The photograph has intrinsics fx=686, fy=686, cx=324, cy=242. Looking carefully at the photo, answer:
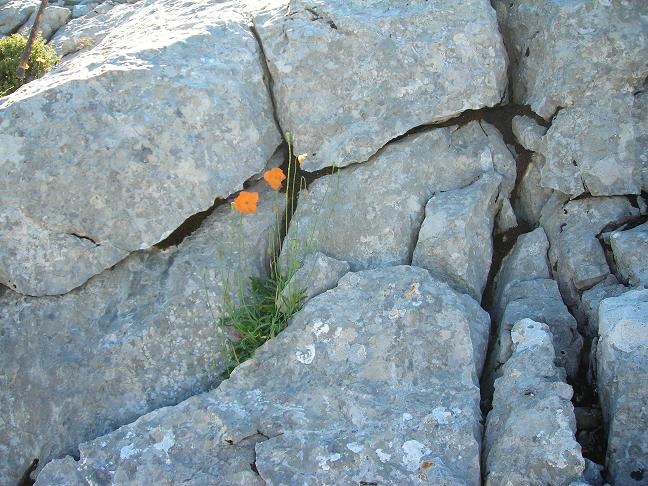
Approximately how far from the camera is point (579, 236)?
3.96 meters

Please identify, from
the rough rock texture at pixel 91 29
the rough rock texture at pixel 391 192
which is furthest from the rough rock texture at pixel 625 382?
the rough rock texture at pixel 91 29

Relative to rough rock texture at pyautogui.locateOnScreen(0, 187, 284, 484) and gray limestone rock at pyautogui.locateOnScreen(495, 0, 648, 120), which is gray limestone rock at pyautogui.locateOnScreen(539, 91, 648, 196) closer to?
gray limestone rock at pyautogui.locateOnScreen(495, 0, 648, 120)

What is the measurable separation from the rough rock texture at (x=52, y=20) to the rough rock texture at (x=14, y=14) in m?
0.37

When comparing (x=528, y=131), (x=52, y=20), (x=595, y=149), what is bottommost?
(x=595, y=149)

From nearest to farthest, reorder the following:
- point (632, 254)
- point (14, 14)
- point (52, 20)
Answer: point (632, 254) → point (52, 20) → point (14, 14)

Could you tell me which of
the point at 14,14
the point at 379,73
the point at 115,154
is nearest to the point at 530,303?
the point at 379,73

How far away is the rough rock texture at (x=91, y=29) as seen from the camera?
18.2ft

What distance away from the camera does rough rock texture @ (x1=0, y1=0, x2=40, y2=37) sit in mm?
7297

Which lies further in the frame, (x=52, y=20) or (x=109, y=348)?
(x=52, y=20)

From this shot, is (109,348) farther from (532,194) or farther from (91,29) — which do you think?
(91,29)

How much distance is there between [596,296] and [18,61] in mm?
5190

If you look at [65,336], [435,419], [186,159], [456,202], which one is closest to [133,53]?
[186,159]

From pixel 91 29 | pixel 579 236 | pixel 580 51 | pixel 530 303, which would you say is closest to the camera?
pixel 530 303

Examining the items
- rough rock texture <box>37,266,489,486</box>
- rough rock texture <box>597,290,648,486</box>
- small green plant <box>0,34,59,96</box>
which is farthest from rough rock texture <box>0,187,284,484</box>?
small green plant <box>0,34,59,96</box>
